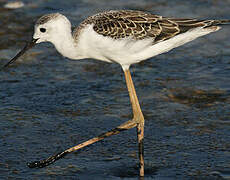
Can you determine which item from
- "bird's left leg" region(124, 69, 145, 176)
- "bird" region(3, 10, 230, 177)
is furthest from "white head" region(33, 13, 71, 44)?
"bird's left leg" region(124, 69, 145, 176)

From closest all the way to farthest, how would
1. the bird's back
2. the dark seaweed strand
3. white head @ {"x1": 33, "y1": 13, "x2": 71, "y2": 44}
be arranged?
the bird's back < the dark seaweed strand < white head @ {"x1": 33, "y1": 13, "x2": 71, "y2": 44}

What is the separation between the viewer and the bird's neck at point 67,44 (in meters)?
7.65

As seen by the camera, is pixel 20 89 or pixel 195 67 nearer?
pixel 20 89

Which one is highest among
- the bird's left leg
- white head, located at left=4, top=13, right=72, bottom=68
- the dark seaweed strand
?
white head, located at left=4, top=13, right=72, bottom=68

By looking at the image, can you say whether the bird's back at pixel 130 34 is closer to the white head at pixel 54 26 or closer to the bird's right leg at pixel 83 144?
the white head at pixel 54 26

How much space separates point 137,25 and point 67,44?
3.18ft

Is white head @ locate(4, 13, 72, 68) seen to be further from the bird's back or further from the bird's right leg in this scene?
the bird's right leg

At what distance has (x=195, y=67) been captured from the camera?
10.7 meters

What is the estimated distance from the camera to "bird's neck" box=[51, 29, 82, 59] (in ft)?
25.1

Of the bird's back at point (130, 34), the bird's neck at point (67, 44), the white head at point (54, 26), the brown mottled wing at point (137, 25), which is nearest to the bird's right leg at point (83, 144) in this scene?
the bird's back at point (130, 34)

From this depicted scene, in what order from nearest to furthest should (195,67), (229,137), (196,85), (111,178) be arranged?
(111,178), (229,137), (196,85), (195,67)

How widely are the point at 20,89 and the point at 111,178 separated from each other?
3.32 meters

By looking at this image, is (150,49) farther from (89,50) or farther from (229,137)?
(229,137)

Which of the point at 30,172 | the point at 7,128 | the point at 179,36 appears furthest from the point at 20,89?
the point at 179,36
